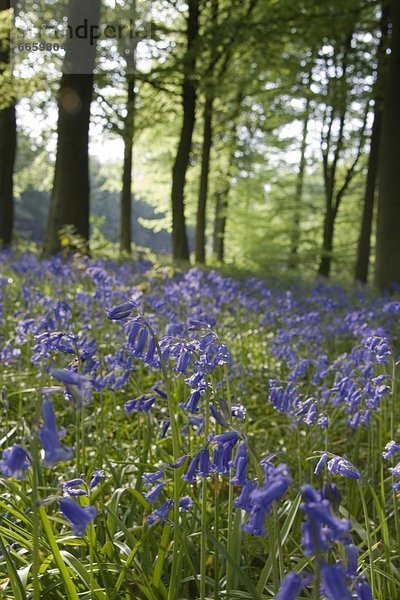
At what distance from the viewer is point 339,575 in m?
1.01

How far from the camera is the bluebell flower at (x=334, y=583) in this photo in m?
1.00

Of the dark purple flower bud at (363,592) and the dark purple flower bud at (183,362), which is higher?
the dark purple flower bud at (183,362)

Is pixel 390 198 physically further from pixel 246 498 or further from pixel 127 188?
pixel 246 498

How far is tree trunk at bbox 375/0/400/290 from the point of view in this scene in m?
10.9

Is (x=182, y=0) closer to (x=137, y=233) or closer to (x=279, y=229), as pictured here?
(x=279, y=229)

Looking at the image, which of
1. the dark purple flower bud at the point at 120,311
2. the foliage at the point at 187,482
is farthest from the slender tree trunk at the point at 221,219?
the dark purple flower bud at the point at 120,311

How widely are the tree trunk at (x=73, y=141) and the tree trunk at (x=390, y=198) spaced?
5.60m

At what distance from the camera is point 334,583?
1000 millimetres

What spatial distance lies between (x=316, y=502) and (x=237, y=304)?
5171 mm

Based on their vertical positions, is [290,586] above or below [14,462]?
below

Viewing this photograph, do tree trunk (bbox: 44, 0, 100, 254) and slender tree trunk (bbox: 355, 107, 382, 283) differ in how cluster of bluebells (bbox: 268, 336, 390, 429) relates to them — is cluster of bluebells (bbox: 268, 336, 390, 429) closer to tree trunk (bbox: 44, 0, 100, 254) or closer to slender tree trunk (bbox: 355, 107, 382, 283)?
tree trunk (bbox: 44, 0, 100, 254)

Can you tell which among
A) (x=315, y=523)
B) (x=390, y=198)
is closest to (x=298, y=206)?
(x=390, y=198)

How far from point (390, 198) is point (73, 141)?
6112 millimetres

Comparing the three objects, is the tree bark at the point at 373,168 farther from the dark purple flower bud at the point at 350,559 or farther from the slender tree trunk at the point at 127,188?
the dark purple flower bud at the point at 350,559
